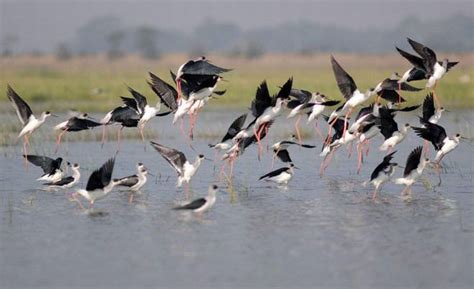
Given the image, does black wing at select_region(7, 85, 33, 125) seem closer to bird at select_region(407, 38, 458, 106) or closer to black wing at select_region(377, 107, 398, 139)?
black wing at select_region(377, 107, 398, 139)

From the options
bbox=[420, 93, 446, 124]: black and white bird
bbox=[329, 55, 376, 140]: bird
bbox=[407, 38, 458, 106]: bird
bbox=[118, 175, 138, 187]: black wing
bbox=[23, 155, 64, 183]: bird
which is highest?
bbox=[407, 38, 458, 106]: bird

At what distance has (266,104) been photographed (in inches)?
491

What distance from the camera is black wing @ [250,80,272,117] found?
1222 centimetres

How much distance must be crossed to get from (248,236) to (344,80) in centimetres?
450

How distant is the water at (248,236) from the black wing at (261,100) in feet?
3.29

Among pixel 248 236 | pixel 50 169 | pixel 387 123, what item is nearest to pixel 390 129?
pixel 387 123

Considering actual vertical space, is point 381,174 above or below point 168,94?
below

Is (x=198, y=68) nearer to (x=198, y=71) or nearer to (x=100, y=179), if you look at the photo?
(x=198, y=71)

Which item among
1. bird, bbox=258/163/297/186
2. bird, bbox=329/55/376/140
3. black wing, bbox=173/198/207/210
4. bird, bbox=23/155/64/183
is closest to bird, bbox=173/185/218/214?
black wing, bbox=173/198/207/210

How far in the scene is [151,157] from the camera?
15367 mm

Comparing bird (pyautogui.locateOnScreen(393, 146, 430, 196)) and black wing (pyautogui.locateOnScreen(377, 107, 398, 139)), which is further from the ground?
black wing (pyautogui.locateOnScreen(377, 107, 398, 139))

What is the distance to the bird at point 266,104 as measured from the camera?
39.7 feet

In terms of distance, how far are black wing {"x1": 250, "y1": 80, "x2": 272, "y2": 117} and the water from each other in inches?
39.5

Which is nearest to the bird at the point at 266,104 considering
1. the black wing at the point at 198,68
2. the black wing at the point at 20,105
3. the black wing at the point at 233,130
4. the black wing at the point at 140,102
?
the black wing at the point at 233,130
